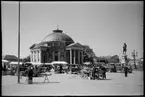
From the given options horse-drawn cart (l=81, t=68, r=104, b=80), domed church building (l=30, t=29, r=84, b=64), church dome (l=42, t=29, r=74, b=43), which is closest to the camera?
horse-drawn cart (l=81, t=68, r=104, b=80)

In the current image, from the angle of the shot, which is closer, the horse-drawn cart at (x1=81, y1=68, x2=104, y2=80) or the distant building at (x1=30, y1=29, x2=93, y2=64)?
the horse-drawn cart at (x1=81, y1=68, x2=104, y2=80)

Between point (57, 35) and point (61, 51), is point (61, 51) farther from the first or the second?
point (57, 35)

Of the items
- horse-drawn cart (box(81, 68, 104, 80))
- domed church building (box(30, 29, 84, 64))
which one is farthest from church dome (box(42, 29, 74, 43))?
horse-drawn cart (box(81, 68, 104, 80))

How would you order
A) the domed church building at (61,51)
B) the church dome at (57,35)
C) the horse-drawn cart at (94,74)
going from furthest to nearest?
the domed church building at (61,51) < the church dome at (57,35) < the horse-drawn cart at (94,74)

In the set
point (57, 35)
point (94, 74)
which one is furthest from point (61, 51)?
point (94, 74)

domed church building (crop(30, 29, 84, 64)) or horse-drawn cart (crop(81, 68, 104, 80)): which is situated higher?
domed church building (crop(30, 29, 84, 64))

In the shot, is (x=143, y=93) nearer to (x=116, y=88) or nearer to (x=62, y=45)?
(x=116, y=88)

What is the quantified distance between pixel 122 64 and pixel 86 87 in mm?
13795

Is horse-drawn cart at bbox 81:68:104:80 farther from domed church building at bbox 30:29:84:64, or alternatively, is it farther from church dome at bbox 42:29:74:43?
domed church building at bbox 30:29:84:64

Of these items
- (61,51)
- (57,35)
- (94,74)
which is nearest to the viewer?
(94,74)

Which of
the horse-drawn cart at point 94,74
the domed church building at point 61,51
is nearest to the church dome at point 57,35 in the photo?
the domed church building at point 61,51

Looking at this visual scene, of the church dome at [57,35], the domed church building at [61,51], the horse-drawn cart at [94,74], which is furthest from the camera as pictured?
the domed church building at [61,51]

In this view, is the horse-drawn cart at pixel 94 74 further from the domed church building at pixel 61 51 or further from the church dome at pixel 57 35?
the domed church building at pixel 61 51

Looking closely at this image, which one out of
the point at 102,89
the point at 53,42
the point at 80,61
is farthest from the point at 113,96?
the point at 53,42
